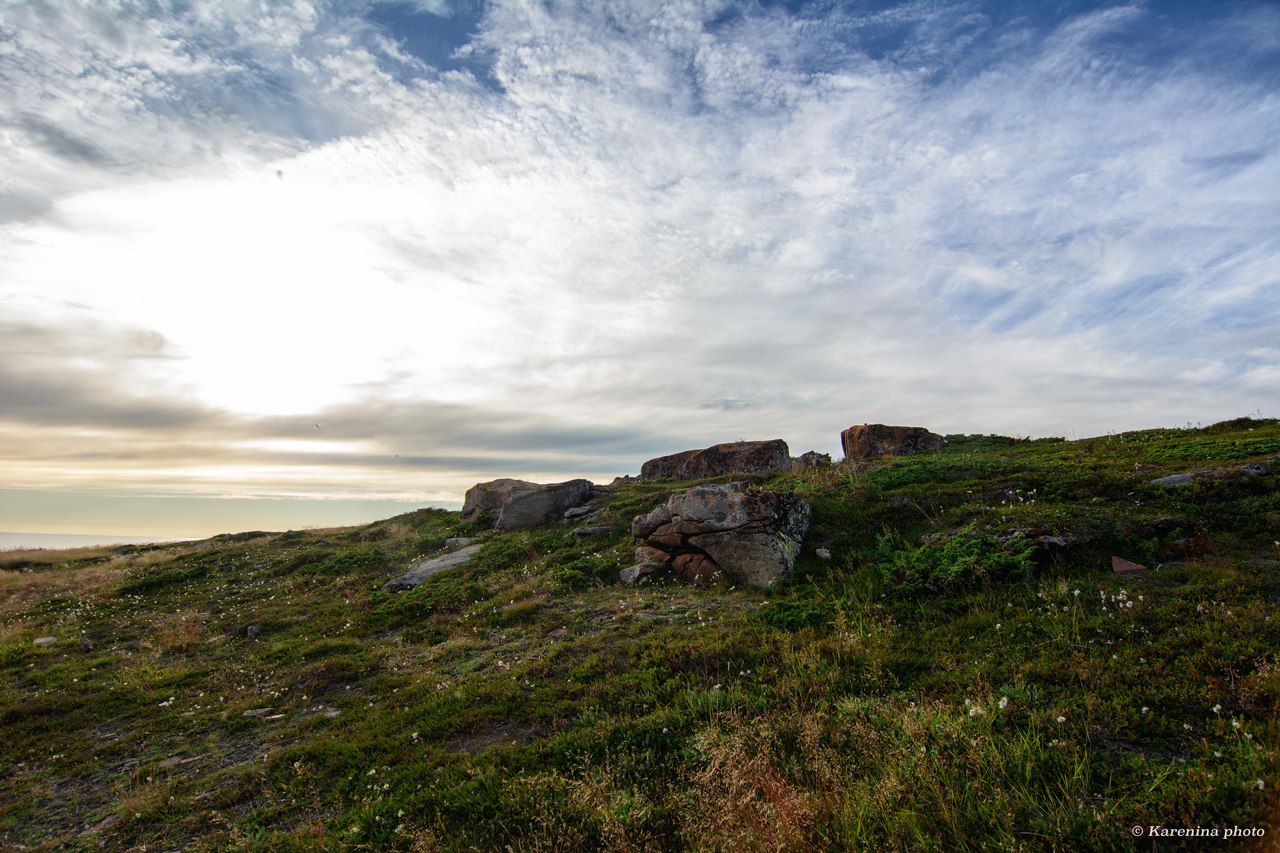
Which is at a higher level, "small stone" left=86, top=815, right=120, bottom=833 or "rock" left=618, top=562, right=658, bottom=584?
"rock" left=618, top=562, right=658, bottom=584

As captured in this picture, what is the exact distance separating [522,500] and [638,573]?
493 inches

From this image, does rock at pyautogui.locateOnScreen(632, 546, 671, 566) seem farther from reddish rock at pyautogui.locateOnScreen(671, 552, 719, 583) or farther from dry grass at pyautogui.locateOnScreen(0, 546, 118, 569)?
dry grass at pyautogui.locateOnScreen(0, 546, 118, 569)

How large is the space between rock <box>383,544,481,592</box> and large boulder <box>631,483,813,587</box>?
884 centimetres

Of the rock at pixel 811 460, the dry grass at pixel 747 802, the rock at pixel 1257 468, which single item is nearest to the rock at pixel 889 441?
the rock at pixel 811 460

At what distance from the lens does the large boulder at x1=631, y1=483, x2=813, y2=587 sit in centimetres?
1493

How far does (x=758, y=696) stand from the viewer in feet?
26.6

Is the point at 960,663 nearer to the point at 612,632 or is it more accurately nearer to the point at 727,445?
the point at 612,632

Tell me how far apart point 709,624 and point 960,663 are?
4954mm

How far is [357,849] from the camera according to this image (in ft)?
20.2

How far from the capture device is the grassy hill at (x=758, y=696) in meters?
5.29

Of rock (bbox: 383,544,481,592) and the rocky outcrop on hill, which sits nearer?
the rocky outcrop on hill

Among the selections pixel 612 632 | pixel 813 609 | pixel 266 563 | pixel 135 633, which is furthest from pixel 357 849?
pixel 266 563

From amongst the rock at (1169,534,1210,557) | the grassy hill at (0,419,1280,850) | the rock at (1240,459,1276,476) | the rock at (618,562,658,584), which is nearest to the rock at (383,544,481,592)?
the grassy hill at (0,419,1280,850)

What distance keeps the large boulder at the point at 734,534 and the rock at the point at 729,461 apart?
1504 cm
